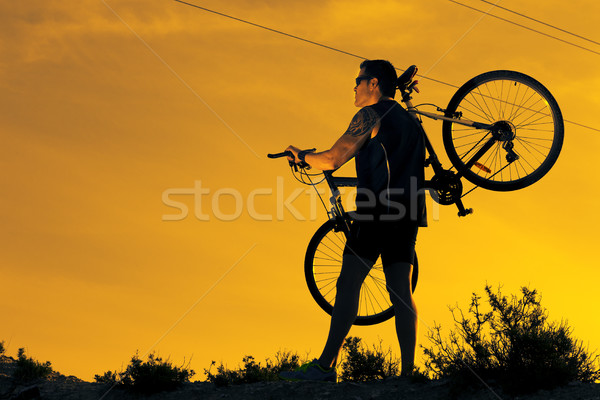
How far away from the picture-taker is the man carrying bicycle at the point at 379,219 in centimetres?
618

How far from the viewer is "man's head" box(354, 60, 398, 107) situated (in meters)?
6.50

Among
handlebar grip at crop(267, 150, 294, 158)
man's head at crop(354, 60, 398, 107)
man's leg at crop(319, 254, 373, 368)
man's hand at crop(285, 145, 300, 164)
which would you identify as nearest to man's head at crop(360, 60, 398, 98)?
man's head at crop(354, 60, 398, 107)

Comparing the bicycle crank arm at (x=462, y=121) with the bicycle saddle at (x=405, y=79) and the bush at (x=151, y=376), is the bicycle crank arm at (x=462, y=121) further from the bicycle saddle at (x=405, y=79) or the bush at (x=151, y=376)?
the bush at (x=151, y=376)

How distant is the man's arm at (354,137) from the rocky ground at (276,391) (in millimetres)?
2056

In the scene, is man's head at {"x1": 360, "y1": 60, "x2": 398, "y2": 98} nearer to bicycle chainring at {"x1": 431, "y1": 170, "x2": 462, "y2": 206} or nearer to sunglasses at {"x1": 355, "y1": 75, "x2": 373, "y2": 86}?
sunglasses at {"x1": 355, "y1": 75, "x2": 373, "y2": 86}

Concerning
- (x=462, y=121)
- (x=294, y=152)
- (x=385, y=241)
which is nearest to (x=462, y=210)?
(x=462, y=121)

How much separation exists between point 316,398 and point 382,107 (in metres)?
2.74

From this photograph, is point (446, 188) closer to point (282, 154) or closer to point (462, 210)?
point (462, 210)

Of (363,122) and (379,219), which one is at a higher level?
(363,122)

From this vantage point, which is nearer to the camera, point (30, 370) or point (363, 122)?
point (363, 122)

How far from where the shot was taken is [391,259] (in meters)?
6.26

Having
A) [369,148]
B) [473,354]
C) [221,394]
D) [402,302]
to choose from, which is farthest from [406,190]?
[221,394]

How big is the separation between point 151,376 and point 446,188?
366 centimetres

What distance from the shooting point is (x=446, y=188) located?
7.05m
